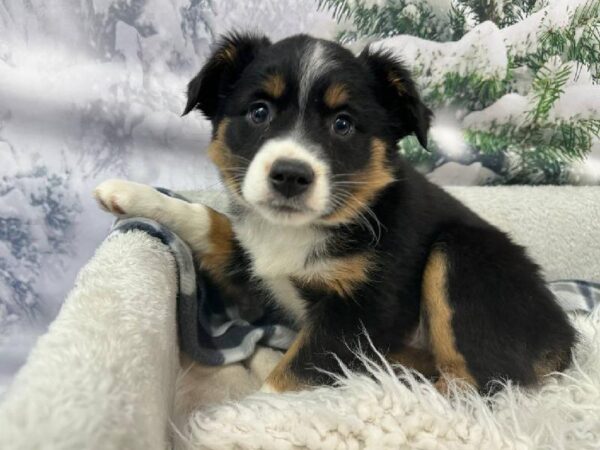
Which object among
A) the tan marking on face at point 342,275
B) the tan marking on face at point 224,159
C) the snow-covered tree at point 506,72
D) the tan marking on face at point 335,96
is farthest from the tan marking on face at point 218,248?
the snow-covered tree at point 506,72

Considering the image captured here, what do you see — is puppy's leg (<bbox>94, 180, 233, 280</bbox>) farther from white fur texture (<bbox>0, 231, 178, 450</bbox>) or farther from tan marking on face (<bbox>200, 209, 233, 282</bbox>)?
white fur texture (<bbox>0, 231, 178, 450</bbox>)

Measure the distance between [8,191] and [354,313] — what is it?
1676 mm

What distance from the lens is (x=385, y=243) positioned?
74.9 inches

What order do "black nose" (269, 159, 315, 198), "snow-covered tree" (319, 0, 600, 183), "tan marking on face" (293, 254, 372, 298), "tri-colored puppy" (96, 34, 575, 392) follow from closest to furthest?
"black nose" (269, 159, 315, 198)
"tri-colored puppy" (96, 34, 575, 392)
"tan marking on face" (293, 254, 372, 298)
"snow-covered tree" (319, 0, 600, 183)

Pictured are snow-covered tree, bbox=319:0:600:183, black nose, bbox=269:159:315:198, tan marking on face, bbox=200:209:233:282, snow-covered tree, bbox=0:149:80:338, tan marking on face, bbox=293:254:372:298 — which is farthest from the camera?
snow-covered tree, bbox=319:0:600:183

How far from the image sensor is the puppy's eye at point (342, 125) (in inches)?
71.7

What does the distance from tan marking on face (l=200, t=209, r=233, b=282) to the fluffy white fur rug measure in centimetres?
69

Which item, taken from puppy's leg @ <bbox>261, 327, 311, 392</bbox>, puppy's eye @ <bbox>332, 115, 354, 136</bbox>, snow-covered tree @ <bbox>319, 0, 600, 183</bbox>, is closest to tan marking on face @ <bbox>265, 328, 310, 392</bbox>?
puppy's leg @ <bbox>261, 327, 311, 392</bbox>

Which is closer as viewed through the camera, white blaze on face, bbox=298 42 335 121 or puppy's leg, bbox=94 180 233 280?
white blaze on face, bbox=298 42 335 121

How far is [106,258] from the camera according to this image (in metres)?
1.78

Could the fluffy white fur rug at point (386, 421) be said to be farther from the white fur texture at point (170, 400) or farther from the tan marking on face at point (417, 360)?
the tan marking on face at point (417, 360)

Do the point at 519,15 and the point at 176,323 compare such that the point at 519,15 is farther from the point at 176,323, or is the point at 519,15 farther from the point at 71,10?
the point at 176,323

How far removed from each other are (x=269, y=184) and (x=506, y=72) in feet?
6.83

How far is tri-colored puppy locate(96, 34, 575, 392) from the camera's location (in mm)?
1730
